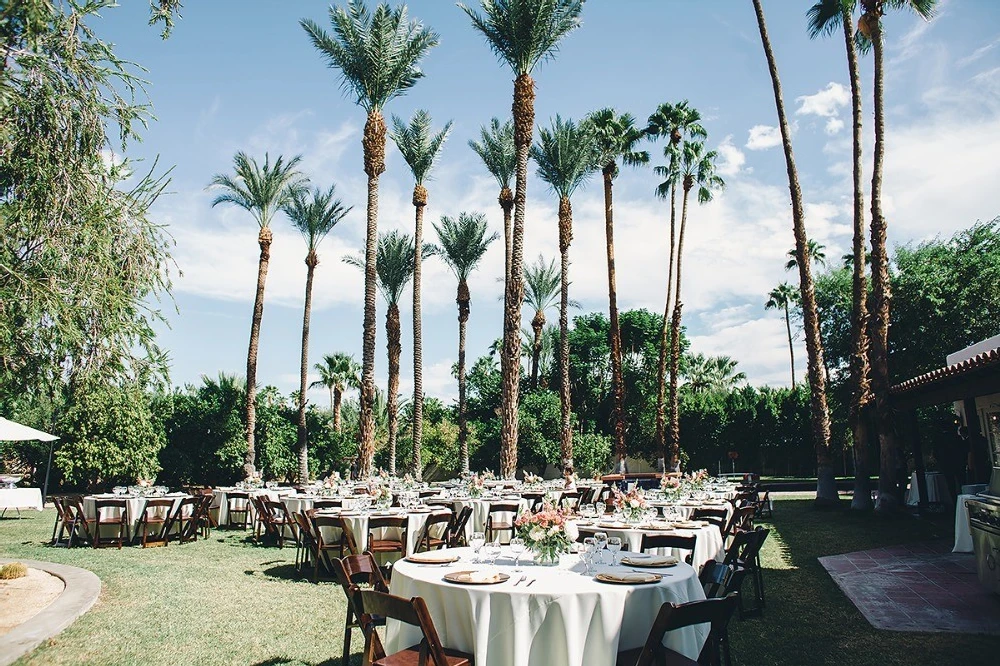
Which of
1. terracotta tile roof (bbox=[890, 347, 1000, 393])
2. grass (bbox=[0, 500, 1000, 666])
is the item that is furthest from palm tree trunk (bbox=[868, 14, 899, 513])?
grass (bbox=[0, 500, 1000, 666])

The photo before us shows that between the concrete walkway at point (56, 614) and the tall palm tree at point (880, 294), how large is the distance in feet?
48.7

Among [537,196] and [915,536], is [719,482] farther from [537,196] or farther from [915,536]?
[537,196]

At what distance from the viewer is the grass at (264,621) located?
5387 mm

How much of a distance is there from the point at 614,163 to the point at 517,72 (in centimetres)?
863

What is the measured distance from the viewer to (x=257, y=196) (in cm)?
2506

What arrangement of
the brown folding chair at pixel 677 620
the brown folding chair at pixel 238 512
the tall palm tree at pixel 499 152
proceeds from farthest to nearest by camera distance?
1. the tall palm tree at pixel 499 152
2. the brown folding chair at pixel 238 512
3. the brown folding chair at pixel 677 620

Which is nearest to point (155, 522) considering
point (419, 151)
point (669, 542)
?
point (669, 542)

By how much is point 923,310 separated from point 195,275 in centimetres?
2307

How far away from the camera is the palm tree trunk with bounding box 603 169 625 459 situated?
83.2ft

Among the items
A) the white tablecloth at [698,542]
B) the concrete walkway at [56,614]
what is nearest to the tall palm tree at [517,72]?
the white tablecloth at [698,542]

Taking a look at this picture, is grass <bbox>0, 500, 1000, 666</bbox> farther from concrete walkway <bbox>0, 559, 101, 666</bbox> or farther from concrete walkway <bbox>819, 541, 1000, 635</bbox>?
concrete walkway <bbox>819, 541, 1000, 635</bbox>

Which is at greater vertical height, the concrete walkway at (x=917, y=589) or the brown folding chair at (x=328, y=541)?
the brown folding chair at (x=328, y=541)

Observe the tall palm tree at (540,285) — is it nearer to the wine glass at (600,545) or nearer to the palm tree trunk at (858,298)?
the palm tree trunk at (858,298)

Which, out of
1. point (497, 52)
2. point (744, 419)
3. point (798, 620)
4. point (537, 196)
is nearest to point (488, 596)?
point (798, 620)
